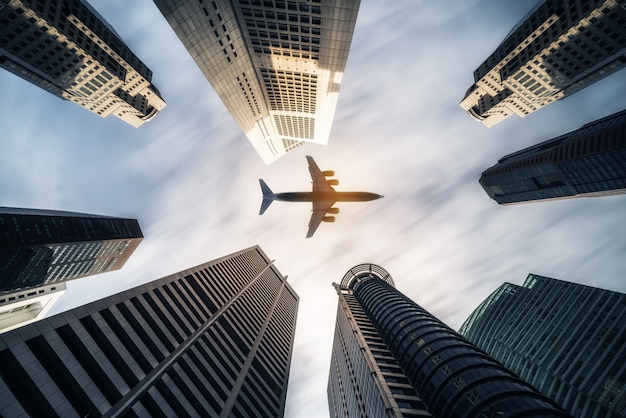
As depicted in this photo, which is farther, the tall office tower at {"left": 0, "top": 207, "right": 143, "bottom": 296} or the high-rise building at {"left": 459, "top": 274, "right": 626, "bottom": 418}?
the tall office tower at {"left": 0, "top": 207, "right": 143, "bottom": 296}

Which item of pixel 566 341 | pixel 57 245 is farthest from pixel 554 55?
pixel 57 245

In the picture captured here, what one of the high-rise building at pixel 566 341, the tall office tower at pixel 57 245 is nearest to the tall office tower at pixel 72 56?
the tall office tower at pixel 57 245

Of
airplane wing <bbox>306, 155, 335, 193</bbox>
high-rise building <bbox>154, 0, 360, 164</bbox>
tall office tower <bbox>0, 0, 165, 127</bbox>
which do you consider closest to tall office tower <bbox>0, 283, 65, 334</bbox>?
tall office tower <bbox>0, 0, 165, 127</bbox>

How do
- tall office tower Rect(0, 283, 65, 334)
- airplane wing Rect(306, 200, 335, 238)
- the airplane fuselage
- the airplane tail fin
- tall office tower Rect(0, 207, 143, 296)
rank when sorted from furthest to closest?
tall office tower Rect(0, 283, 65, 334) < tall office tower Rect(0, 207, 143, 296) < the airplane tail fin < airplane wing Rect(306, 200, 335, 238) < the airplane fuselage

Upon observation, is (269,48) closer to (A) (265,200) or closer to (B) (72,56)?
(A) (265,200)

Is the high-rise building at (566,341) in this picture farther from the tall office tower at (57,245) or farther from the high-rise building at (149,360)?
the tall office tower at (57,245)

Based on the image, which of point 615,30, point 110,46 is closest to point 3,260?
point 110,46

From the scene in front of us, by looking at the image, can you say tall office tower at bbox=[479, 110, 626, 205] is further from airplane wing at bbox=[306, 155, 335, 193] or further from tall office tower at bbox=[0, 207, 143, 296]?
tall office tower at bbox=[0, 207, 143, 296]
